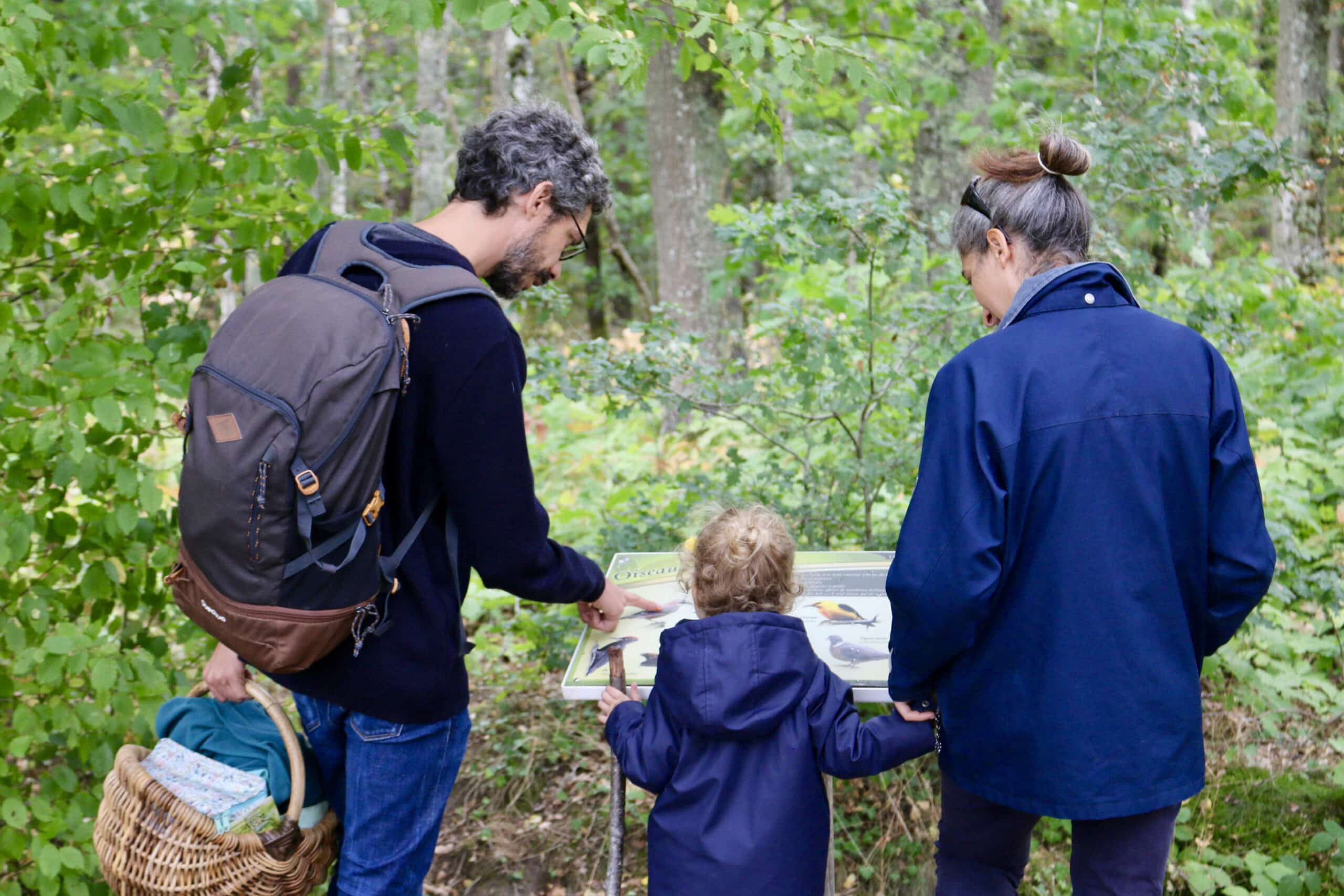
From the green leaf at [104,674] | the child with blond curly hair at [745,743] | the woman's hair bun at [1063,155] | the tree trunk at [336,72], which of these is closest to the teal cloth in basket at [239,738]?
the green leaf at [104,674]

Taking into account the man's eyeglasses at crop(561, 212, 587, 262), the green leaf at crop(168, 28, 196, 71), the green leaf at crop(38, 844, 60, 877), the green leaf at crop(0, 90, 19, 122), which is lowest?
the green leaf at crop(38, 844, 60, 877)

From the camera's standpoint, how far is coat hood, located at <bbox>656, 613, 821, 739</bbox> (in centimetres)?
196

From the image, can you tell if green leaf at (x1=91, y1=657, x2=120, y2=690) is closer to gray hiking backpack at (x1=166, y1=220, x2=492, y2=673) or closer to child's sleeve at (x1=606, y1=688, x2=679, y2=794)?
gray hiking backpack at (x1=166, y1=220, x2=492, y2=673)

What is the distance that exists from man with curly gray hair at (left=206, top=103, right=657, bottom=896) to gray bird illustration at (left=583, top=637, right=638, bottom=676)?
0.45ft

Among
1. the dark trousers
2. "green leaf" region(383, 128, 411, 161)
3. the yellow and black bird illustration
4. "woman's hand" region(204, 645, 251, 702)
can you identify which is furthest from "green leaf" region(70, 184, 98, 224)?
the dark trousers

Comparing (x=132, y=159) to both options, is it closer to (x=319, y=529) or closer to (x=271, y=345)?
(x=271, y=345)

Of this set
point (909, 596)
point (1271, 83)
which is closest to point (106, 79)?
point (909, 596)

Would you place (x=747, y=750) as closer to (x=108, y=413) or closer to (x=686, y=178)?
(x=108, y=413)

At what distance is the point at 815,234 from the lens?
3430 mm

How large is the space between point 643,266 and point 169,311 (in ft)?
41.5

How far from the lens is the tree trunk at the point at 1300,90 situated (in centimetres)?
886

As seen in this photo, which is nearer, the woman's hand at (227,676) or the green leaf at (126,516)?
the woman's hand at (227,676)

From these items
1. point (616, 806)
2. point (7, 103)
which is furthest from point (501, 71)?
point (616, 806)

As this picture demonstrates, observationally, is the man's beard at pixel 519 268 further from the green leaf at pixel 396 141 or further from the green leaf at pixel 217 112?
the green leaf at pixel 217 112
